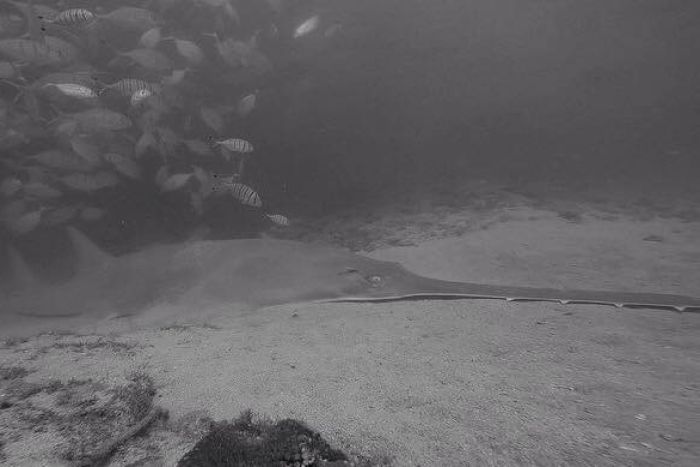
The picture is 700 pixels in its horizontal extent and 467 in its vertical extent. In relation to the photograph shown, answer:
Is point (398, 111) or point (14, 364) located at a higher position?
point (398, 111)

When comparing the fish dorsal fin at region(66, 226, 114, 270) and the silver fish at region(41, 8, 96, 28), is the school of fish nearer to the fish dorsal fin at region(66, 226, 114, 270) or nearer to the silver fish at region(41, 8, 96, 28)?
the silver fish at region(41, 8, 96, 28)

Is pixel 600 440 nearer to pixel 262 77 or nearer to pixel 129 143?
pixel 129 143

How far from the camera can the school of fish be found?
23.6ft

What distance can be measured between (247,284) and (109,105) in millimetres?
9507

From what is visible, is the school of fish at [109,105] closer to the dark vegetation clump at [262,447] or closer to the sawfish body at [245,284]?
the sawfish body at [245,284]

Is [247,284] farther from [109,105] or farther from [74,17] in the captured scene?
[109,105]

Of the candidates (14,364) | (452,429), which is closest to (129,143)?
(14,364)

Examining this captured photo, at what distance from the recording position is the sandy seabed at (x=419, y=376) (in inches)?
59.7

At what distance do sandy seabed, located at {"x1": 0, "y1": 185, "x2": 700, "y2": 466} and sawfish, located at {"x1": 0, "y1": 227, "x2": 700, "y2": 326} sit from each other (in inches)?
4.7

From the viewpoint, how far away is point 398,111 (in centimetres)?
2048

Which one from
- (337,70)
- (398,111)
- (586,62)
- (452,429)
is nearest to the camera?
(452,429)

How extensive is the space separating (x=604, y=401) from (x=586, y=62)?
35.4 metres

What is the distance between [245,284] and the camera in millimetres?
3957

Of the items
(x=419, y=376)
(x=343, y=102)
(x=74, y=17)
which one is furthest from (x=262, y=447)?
(x=343, y=102)
